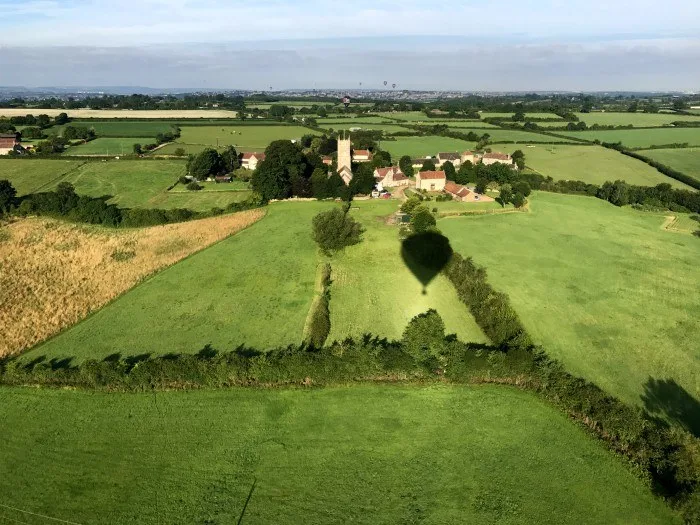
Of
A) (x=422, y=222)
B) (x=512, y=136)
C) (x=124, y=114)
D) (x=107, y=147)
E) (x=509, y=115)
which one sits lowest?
(x=422, y=222)

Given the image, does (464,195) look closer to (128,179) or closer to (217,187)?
(217,187)

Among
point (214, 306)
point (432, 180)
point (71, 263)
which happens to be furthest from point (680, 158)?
point (71, 263)

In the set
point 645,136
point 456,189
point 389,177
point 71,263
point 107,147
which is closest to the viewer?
point 71,263

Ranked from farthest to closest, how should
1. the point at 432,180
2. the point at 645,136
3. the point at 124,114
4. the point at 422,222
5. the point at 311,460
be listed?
the point at 124,114
the point at 645,136
the point at 432,180
the point at 422,222
the point at 311,460

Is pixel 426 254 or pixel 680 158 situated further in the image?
pixel 680 158

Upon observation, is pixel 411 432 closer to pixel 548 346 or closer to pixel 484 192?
pixel 548 346

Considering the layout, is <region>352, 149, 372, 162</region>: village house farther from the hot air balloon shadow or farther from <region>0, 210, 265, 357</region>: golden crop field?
the hot air balloon shadow

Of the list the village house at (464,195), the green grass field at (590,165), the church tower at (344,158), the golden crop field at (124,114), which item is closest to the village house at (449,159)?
the green grass field at (590,165)

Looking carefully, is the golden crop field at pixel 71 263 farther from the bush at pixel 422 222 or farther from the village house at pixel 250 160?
the village house at pixel 250 160
